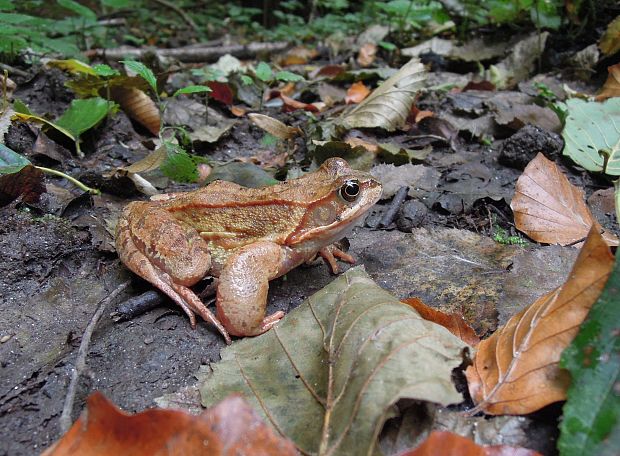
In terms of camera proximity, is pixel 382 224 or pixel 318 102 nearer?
pixel 382 224

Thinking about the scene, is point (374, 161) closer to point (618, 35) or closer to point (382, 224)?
point (382, 224)

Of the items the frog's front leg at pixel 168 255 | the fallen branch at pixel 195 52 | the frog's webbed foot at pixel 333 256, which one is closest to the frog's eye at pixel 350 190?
the frog's webbed foot at pixel 333 256

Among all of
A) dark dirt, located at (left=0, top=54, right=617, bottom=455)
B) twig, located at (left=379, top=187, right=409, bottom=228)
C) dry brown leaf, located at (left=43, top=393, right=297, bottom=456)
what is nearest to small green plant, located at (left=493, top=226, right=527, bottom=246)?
dark dirt, located at (left=0, top=54, right=617, bottom=455)

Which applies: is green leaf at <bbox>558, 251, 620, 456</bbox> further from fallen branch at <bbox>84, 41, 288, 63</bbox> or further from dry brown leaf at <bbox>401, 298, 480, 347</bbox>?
fallen branch at <bbox>84, 41, 288, 63</bbox>

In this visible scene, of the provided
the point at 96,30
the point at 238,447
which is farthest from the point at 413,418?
the point at 96,30

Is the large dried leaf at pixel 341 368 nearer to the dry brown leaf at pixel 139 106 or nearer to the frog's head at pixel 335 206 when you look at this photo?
the frog's head at pixel 335 206
